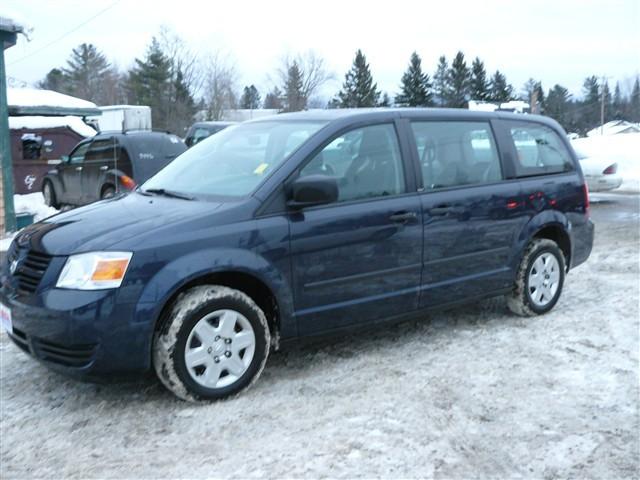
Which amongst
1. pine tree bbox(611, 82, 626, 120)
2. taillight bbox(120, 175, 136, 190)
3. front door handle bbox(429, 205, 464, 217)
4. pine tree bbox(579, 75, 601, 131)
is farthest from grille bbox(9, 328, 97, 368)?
pine tree bbox(611, 82, 626, 120)

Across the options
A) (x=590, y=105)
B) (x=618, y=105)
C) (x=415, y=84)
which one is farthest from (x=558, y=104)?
(x=415, y=84)

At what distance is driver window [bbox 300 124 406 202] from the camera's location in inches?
174

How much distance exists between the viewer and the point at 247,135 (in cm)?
492

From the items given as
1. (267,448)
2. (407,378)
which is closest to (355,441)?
(267,448)

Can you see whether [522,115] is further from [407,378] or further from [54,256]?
[54,256]

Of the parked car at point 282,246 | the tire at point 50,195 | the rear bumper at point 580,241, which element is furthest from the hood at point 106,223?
the tire at point 50,195

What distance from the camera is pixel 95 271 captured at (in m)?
3.61

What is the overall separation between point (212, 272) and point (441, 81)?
182 feet

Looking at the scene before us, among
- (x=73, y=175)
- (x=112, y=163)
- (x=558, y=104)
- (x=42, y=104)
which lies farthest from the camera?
(x=558, y=104)

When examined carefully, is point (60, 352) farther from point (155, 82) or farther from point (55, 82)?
point (55, 82)

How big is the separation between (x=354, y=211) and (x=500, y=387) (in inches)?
55.5

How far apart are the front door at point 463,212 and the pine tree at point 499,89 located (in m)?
51.4

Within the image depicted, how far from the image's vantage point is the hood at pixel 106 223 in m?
3.74

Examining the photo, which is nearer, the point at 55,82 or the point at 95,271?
the point at 95,271
